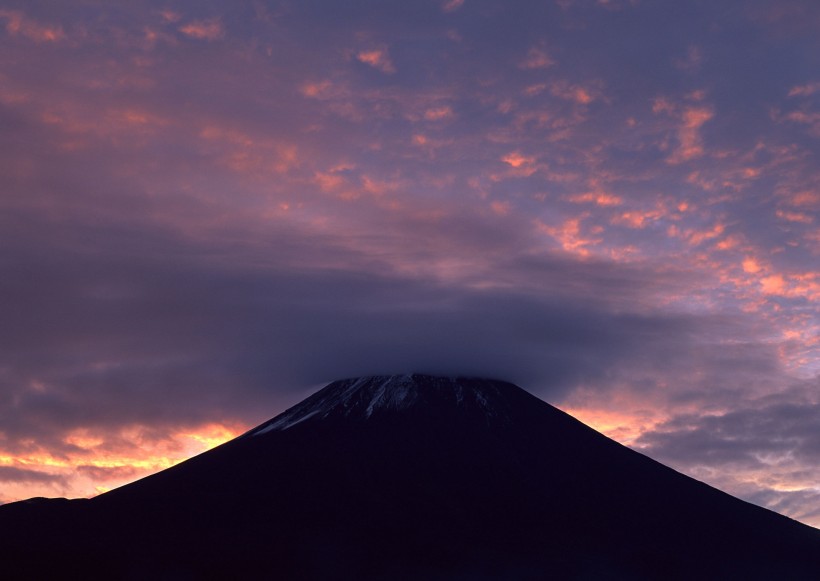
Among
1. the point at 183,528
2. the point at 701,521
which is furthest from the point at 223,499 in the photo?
the point at 701,521

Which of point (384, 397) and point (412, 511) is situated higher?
point (384, 397)

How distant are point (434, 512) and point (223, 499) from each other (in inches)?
1123

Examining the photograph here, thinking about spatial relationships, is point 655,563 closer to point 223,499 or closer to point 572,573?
point 572,573

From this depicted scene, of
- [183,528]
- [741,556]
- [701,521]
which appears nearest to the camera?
[183,528]

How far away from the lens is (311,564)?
107m

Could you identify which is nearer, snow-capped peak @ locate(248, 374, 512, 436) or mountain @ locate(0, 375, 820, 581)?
mountain @ locate(0, 375, 820, 581)

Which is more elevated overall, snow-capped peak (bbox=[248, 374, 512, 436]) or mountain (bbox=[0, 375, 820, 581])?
snow-capped peak (bbox=[248, 374, 512, 436])

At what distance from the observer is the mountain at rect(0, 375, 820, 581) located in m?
108

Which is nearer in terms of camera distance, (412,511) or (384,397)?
(412,511)

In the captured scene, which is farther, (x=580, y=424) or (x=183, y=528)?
(x=580, y=424)

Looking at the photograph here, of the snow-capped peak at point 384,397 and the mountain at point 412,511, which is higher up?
the snow-capped peak at point 384,397

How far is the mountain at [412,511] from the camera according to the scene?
354 feet

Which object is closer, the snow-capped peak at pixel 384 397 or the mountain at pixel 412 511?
the mountain at pixel 412 511

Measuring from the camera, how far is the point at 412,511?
124250 millimetres
